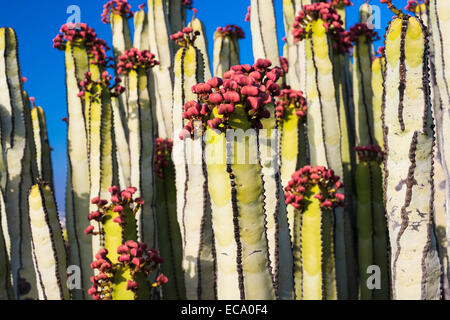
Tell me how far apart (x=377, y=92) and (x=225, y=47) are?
3.18m

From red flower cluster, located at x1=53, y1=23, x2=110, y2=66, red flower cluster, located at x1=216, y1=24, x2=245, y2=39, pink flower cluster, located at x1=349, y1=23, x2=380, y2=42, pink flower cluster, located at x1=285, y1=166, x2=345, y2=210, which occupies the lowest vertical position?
pink flower cluster, located at x1=285, y1=166, x2=345, y2=210

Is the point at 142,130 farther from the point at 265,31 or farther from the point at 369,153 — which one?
the point at 369,153

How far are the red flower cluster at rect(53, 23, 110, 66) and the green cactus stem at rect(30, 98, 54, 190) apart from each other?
7.36 ft

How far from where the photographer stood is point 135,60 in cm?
551

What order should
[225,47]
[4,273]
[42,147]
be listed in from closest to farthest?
[4,273], [42,147], [225,47]

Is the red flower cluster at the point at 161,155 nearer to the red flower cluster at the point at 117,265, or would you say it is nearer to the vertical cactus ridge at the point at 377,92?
the red flower cluster at the point at 117,265

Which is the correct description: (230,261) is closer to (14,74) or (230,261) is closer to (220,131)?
(220,131)

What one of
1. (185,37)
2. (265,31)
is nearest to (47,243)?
(185,37)

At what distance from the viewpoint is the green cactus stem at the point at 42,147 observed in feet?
24.5

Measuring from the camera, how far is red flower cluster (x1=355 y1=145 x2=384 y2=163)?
18.7ft

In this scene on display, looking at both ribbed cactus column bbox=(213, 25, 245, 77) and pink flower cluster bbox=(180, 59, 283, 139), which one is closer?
pink flower cluster bbox=(180, 59, 283, 139)

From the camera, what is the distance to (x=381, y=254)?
577 centimetres

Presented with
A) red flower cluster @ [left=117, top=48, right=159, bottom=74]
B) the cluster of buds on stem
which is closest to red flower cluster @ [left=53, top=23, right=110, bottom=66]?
red flower cluster @ [left=117, top=48, right=159, bottom=74]

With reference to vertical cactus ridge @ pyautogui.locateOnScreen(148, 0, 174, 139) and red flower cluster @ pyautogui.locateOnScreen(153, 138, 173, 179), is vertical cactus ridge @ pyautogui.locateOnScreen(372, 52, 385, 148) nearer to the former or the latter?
red flower cluster @ pyautogui.locateOnScreen(153, 138, 173, 179)
